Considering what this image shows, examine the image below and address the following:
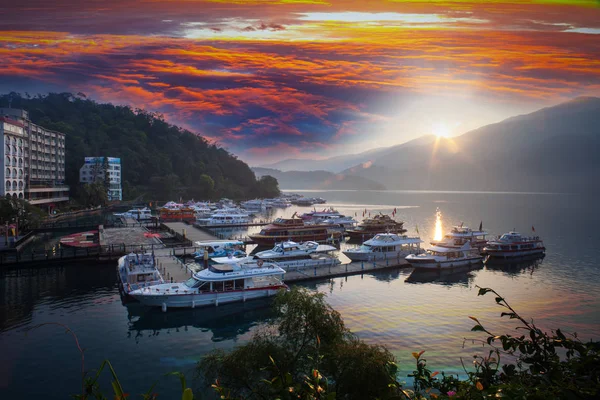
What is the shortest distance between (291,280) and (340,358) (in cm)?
2731

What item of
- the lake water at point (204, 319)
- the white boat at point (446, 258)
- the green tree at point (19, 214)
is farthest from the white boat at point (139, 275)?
the green tree at point (19, 214)

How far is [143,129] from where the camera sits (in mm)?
192500

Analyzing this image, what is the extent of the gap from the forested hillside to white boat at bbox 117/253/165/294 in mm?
105185

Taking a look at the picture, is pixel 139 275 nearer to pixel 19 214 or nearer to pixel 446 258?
pixel 446 258

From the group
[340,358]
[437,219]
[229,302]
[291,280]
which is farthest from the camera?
[437,219]

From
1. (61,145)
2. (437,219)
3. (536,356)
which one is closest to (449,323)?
(536,356)

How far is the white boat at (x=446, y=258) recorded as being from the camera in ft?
155

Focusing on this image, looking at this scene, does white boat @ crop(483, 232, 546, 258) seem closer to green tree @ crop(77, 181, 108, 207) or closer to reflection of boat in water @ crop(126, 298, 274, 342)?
reflection of boat in water @ crop(126, 298, 274, 342)

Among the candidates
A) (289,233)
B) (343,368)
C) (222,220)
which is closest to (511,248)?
(289,233)

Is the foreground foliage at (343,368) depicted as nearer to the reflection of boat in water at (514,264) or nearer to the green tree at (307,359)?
the green tree at (307,359)

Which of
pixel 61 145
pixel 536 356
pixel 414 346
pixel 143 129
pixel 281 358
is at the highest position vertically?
pixel 143 129

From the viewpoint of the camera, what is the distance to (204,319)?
31.2 meters

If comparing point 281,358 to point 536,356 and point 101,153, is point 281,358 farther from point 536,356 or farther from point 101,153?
point 101,153

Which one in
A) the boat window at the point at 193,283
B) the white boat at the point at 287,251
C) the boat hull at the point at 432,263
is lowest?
the boat hull at the point at 432,263
